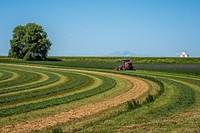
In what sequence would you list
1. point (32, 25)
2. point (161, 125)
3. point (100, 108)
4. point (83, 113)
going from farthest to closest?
point (32, 25), point (100, 108), point (83, 113), point (161, 125)

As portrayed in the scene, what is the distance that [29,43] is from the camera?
116 meters

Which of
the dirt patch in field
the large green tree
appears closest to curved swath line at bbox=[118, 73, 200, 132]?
the dirt patch in field

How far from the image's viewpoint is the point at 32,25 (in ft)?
388

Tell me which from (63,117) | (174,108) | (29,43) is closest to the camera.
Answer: (63,117)

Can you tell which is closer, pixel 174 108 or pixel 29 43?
pixel 174 108

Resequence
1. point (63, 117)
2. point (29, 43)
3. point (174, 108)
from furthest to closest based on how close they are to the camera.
A: 1. point (29, 43)
2. point (174, 108)
3. point (63, 117)

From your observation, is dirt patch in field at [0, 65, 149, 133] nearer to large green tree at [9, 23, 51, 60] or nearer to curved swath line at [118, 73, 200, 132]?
curved swath line at [118, 73, 200, 132]

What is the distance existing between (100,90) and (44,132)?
14373 millimetres

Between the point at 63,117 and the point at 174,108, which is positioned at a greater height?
the point at 174,108

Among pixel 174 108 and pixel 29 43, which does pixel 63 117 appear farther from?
pixel 29 43

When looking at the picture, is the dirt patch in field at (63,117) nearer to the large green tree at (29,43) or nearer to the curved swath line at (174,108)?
the curved swath line at (174,108)

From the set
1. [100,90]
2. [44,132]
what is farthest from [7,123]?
[100,90]

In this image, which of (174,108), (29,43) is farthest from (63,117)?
(29,43)

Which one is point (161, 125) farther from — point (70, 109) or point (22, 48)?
point (22, 48)
